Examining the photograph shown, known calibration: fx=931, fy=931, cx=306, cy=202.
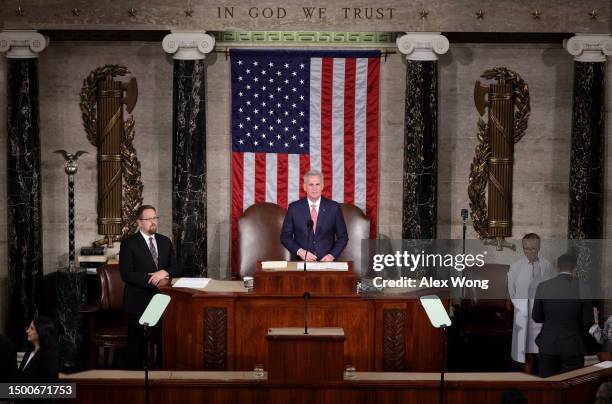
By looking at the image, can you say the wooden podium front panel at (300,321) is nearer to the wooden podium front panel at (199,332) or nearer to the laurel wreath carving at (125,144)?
the wooden podium front panel at (199,332)

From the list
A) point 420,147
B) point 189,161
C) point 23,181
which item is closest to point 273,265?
point 189,161

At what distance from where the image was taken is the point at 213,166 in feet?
44.9

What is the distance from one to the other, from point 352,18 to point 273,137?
2.06 m

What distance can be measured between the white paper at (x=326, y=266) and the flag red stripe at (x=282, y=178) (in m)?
3.67

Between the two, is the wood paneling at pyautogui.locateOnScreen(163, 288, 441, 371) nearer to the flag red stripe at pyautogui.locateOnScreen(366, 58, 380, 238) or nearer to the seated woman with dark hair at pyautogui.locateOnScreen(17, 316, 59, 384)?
Result: the seated woman with dark hair at pyautogui.locateOnScreen(17, 316, 59, 384)

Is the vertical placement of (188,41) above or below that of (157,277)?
above

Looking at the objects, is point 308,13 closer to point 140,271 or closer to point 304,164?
point 304,164

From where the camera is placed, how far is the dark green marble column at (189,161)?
12.8 m

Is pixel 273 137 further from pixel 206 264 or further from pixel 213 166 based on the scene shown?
pixel 206 264

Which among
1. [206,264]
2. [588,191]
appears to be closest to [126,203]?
[206,264]

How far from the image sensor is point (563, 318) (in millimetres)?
9148

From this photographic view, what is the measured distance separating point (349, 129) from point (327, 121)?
0.34m

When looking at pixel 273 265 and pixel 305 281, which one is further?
pixel 273 265

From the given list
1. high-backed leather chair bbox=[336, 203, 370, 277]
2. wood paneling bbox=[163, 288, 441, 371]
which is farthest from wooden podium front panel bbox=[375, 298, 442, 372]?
high-backed leather chair bbox=[336, 203, 370, 277]
